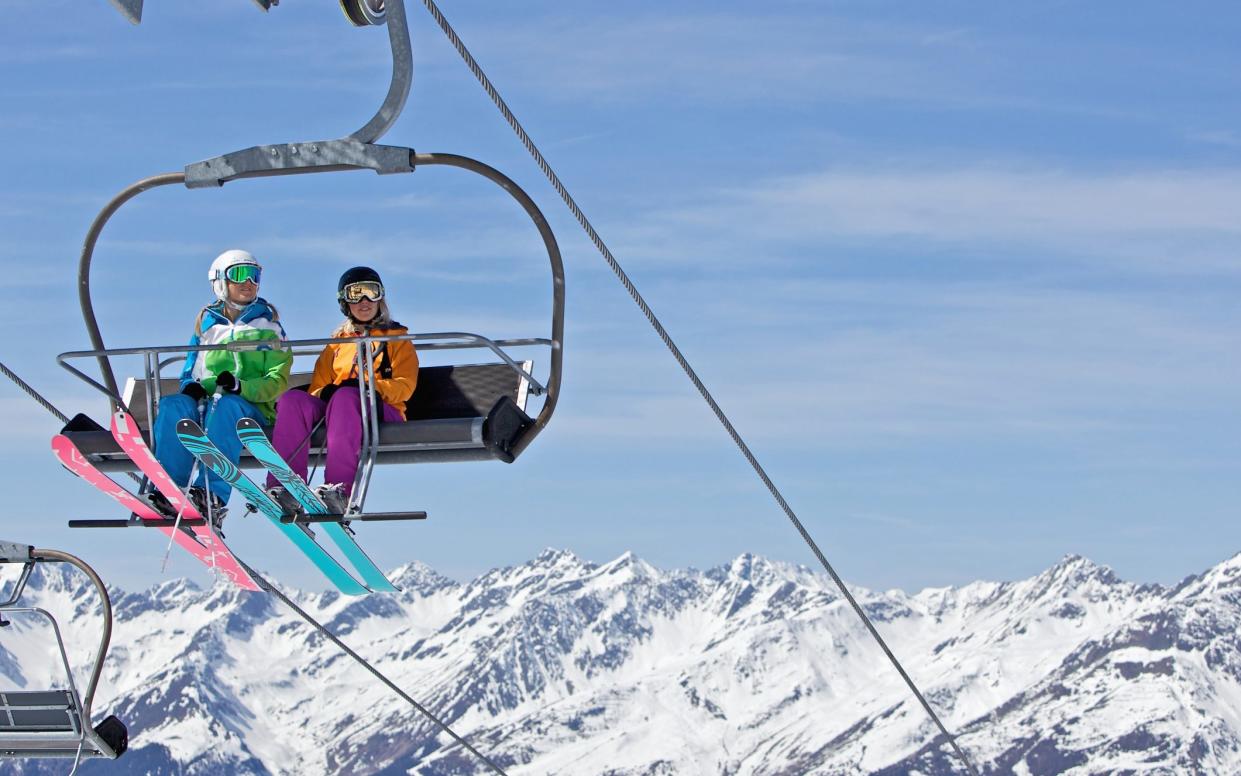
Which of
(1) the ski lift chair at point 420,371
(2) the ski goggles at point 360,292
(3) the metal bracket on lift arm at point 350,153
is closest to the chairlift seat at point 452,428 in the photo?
(1) the ski lift chair at point 420,371

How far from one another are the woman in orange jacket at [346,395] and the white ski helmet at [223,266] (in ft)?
2.49

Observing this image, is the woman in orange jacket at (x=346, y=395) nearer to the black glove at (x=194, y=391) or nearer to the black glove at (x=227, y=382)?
the black glove at (x=227, y=382)

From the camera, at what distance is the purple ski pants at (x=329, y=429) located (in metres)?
14.1

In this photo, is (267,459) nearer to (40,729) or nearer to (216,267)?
(216,267)

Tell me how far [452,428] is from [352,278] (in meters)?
1.46

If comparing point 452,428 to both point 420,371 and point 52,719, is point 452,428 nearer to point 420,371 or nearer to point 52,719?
point 420,371

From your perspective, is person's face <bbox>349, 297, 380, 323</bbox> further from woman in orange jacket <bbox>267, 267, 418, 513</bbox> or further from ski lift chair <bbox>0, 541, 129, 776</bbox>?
ski lift chair <bbox>0, 541, 129, 776</bbox>

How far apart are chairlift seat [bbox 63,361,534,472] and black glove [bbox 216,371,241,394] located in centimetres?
59

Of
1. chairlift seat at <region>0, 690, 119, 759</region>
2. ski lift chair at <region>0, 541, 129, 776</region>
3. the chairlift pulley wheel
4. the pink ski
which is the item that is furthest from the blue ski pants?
the chairlift pulley wheel

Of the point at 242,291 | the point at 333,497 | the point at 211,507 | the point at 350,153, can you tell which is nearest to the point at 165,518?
the point at 211,507

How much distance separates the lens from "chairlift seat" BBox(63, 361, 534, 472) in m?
Answer: 14.1

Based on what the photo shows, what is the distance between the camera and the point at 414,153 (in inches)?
468

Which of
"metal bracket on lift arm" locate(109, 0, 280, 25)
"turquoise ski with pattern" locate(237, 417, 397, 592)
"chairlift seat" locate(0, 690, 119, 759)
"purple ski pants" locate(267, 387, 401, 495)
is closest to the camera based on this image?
"metal bracket on lift arm" locate(109, 0, 280, 25)

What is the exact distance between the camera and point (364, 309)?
1432 centimetres
